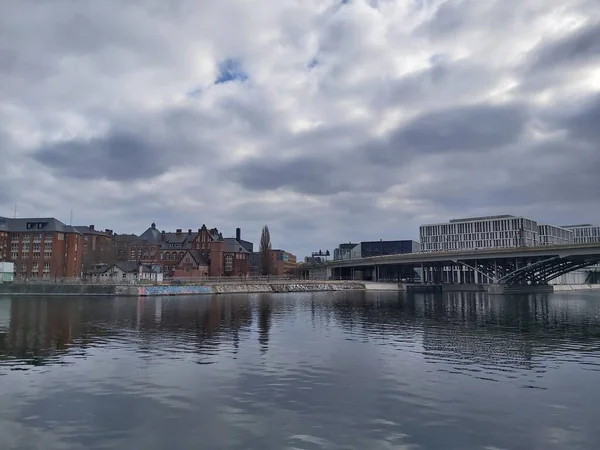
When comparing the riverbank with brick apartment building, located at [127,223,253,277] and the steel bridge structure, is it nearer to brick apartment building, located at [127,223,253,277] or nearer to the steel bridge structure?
brick apartment building, located at [127,223,253,277]

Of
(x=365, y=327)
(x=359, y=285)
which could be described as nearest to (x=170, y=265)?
(x=359, y=285)

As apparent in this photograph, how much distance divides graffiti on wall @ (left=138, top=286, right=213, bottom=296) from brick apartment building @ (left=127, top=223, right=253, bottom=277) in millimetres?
48153

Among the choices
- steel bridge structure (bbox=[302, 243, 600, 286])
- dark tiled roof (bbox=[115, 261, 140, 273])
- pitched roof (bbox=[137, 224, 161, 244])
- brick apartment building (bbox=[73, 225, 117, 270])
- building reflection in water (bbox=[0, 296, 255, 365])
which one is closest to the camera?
building reflection in water (bbox=[0, 296, 255, 365])

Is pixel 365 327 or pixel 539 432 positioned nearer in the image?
pixel 539 432

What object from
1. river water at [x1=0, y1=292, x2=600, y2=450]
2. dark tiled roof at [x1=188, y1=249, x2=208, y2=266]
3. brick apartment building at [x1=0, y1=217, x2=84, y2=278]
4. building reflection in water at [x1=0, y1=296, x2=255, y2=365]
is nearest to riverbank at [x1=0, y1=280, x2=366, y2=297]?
brick apartment building at [x1=0, y1=217, x2=84, y2=278]

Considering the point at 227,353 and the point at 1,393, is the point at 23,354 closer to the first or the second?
the point at 1,393

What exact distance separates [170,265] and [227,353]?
485ft

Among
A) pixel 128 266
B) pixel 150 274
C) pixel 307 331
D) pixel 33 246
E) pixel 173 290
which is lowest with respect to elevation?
pixel 307 331

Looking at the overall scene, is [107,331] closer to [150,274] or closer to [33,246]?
[150,274]

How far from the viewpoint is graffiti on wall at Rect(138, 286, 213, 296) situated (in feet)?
337

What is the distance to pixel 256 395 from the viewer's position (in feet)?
64.0

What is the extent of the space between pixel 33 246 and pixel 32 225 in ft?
23.4

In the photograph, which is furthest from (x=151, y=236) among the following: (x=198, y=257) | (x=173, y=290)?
(x=173, y=290)

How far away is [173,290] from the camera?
10694 centimetres
